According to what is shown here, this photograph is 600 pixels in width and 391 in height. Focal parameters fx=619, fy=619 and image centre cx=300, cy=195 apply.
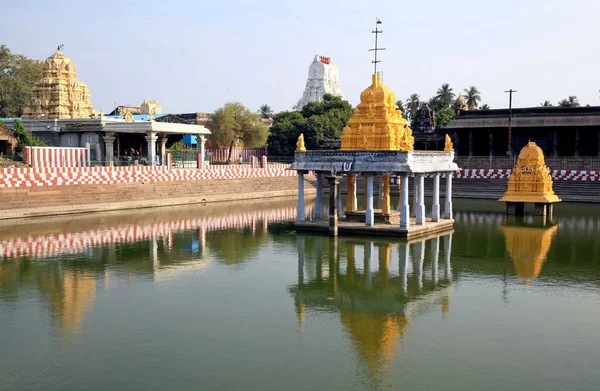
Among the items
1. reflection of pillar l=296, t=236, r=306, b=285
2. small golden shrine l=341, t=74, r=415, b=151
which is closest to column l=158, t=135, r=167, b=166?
small golden shrine l=341, t=74, r=415, b=151

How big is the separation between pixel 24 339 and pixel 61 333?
599 millimetres

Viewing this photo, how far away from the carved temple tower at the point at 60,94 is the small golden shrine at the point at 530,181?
3218 centimetres

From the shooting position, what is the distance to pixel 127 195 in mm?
31438

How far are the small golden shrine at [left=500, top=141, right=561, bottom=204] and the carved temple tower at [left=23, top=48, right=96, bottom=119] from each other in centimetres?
3218

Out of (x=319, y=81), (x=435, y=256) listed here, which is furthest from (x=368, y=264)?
(x=319, y=81)

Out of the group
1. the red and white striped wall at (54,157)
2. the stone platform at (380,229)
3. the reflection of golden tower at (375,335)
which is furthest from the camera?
the red and white striped wall at (54,157)

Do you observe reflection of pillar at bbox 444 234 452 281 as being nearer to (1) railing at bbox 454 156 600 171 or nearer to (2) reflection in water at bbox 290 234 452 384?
(2) reflection in water at bbox 290 234 452 384

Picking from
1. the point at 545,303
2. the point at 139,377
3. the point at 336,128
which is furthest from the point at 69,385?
the point at 336,128

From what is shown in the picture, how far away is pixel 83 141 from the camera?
132 ft

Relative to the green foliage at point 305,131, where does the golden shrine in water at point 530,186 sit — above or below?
below

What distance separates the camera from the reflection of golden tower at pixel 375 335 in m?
9.55

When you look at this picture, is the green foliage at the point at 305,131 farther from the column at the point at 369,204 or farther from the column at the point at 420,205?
the column at the point at 369,204

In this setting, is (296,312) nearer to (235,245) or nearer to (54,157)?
(235,245)

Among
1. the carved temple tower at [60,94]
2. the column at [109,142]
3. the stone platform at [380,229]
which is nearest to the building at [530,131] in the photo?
the stone platform at [380,229]
